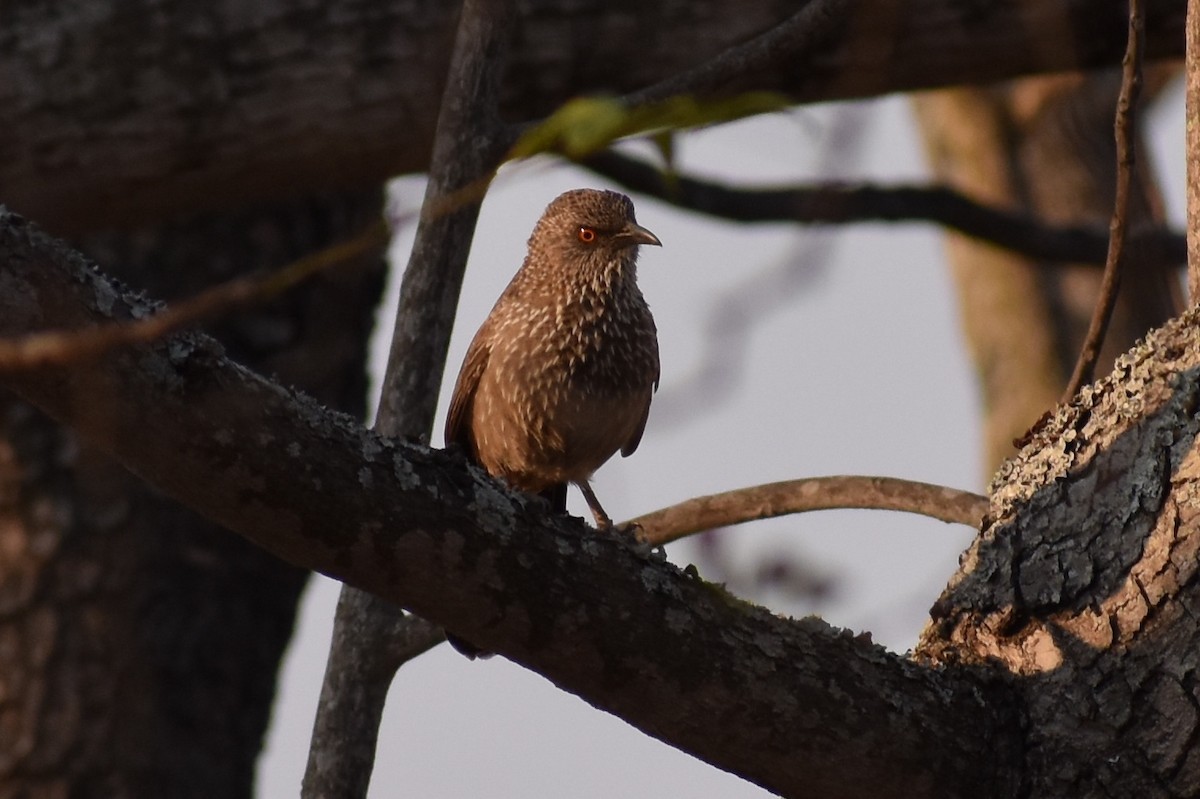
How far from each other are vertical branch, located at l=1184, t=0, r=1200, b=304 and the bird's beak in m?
2.02

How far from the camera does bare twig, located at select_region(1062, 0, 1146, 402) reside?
145 inches

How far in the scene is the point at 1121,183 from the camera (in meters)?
3.81

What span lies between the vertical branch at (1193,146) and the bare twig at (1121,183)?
13 cm

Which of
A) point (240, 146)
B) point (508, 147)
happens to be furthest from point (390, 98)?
point (508, 147)

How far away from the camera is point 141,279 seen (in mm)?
6039

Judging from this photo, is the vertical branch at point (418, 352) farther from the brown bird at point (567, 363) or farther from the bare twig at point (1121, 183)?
the bare twig at point (1121, 183)

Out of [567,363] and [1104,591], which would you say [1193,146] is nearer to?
[1104,591]

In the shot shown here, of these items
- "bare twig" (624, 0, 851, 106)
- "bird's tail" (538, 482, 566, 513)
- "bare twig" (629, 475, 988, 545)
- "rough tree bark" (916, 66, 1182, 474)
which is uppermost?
"rough tree bark" (916, 66, 1182, 474)

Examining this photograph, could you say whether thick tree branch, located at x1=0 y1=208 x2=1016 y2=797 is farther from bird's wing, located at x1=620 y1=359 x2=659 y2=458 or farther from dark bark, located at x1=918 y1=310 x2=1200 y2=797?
bird's wing, located at x1=620 y1=359 x2=659 y2=458

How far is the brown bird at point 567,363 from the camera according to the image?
16.9 ft

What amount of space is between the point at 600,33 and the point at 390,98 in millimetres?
646

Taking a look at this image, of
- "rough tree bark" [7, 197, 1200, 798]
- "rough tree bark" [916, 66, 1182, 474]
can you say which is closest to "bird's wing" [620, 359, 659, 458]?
"rough tree bark" [7, 197, 1200, 798]

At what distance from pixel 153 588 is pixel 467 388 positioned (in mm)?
1402

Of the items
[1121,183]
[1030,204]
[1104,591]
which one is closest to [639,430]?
[1121,183]
